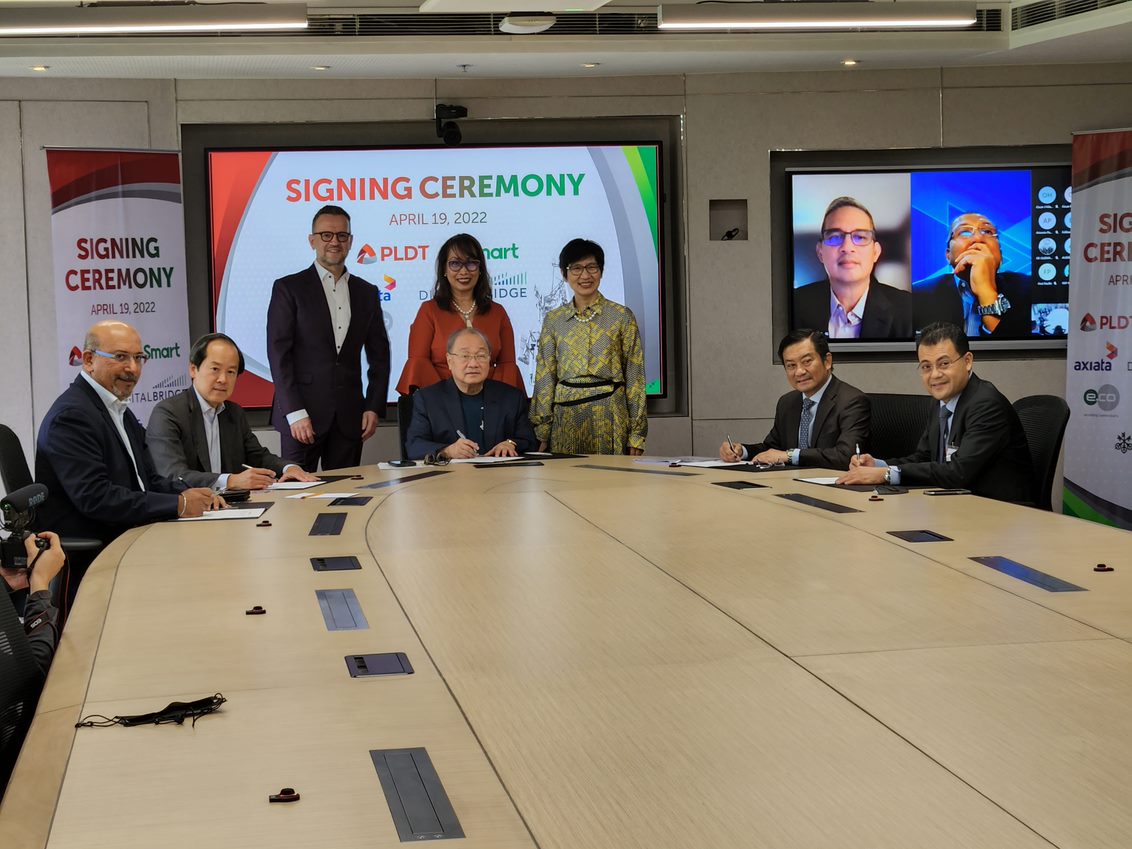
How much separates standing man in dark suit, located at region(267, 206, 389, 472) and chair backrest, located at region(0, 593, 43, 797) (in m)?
4.30

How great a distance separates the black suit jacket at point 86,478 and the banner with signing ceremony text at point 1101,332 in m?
5.57

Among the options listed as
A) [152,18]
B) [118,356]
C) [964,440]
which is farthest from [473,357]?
[152,18]

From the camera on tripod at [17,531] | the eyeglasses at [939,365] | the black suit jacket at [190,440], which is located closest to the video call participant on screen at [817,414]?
the eyeglasses at [939,365]

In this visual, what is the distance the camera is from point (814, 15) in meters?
6.42

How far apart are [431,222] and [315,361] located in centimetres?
132

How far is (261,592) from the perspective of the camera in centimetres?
305

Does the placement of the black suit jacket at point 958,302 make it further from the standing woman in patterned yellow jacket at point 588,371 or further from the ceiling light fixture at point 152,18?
the ceiling light fixture at point 152,18

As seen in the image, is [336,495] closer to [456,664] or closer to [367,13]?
[456,664]

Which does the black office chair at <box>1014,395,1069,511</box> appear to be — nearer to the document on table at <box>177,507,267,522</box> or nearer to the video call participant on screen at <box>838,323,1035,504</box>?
the video call participant on screen at <box>838,323,1035,504</box>

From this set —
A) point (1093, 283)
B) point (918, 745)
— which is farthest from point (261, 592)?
point (1093, 283)

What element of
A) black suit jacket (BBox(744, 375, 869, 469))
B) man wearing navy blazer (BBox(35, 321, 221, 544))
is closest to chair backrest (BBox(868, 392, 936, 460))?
black suit jacket (BBox(744, 375, 869, 469))

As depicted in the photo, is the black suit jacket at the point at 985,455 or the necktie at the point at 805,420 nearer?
the black suit jacket at the point at 985,455

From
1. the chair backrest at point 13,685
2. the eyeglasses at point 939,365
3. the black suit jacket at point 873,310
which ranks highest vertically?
the black suit jacket at point 873,310

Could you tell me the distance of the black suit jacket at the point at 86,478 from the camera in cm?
425
